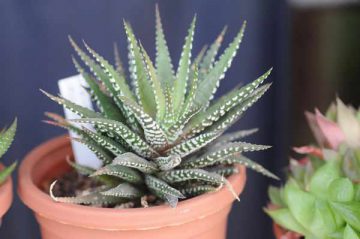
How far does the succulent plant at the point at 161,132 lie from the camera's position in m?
0.65

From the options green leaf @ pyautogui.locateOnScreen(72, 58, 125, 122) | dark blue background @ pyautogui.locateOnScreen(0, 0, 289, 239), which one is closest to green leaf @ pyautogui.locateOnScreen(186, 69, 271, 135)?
green leaf @ pyautogui.locateOnScreen(72, 58, 125, 122)

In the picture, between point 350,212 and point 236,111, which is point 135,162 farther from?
point 350,212

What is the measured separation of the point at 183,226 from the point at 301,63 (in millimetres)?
760

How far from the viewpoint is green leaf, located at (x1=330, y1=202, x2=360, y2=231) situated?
66 cm

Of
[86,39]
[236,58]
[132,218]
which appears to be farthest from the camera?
[236,58]

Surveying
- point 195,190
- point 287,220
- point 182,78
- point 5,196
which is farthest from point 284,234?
point 5,196

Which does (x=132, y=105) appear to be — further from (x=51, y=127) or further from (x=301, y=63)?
(x=301, y=63)

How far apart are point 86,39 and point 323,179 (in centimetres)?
48

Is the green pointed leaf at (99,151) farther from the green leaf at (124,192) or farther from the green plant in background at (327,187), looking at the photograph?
the green plant in background at (327,187)

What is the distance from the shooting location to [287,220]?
737mm

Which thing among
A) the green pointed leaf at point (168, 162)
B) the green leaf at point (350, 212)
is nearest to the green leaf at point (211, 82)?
the green pointed leaf at point (168, 162)

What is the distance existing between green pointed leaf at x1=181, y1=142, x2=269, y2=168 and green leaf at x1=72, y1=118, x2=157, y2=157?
0.17 feet

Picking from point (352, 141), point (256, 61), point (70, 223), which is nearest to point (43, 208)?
point (70, 223)

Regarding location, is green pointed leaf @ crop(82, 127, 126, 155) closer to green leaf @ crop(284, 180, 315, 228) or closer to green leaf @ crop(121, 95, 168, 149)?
green leaf @ crop(121, 95, 168, 149)
